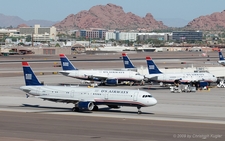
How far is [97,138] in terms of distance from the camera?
165 ft

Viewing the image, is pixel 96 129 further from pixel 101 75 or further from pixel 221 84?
pixel 221 84

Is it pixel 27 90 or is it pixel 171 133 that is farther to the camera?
pixel 27 90

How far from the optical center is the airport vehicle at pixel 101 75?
114m

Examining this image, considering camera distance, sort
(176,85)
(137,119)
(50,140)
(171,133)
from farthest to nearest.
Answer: (176,85) < (137,119) < (171,133) < (50,140)

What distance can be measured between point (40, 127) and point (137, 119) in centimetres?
1219

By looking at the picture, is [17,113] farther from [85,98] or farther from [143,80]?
[143,80]

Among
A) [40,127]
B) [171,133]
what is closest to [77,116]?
[40,127]

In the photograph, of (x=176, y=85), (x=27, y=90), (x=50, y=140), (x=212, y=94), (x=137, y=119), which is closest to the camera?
(x=50, y=140)

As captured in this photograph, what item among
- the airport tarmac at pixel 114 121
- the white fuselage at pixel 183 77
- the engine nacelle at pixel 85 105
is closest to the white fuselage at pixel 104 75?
the white fuselage at pixel 183 77

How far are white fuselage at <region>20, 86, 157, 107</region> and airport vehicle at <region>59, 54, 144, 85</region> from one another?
40.8 metres

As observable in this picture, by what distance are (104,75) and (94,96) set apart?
45.8m

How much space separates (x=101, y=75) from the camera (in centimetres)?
11556

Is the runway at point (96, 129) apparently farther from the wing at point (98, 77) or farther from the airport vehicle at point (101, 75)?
the wing at point (98, 77)

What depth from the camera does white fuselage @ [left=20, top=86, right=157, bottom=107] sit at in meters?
67.6
